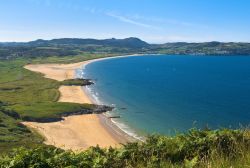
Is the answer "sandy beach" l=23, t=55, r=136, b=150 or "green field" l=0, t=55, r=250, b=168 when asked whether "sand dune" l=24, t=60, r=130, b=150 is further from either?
"green field" l=0, t=55, r=250, b=168

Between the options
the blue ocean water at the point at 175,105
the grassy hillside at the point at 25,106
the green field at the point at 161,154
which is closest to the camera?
the green field at the point at 161,154

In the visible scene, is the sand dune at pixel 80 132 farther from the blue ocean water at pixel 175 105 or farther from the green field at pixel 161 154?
the green field at pixel 161 154

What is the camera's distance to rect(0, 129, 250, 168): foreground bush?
11.5m

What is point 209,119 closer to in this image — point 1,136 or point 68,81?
point 1,136

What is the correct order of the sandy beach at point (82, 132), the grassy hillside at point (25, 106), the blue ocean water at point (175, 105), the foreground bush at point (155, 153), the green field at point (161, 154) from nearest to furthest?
the green field at point (161, 154) < the foreground bush at point (155, 153) < the grassy hillside at point (25, 106) < the sandy beach at point (82, 132) < the blue ocean water at point (175, 105)

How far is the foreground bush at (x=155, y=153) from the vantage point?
11.5 m

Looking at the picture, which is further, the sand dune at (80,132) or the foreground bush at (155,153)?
the sand dune at (80,132)

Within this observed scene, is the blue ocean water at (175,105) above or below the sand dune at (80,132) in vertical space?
above

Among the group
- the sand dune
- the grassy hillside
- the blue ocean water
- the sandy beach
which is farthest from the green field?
the sand dune

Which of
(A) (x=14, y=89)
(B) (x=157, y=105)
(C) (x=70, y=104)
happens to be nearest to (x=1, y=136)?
(C) (x=70, y=104)

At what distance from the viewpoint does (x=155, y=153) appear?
13.3 m

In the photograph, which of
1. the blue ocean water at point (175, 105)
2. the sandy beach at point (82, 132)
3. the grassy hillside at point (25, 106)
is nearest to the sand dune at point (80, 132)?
the sandy beach at point (82, 132)

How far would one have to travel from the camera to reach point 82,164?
11.8 metres

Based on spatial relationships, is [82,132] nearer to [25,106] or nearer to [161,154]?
[25,106]
